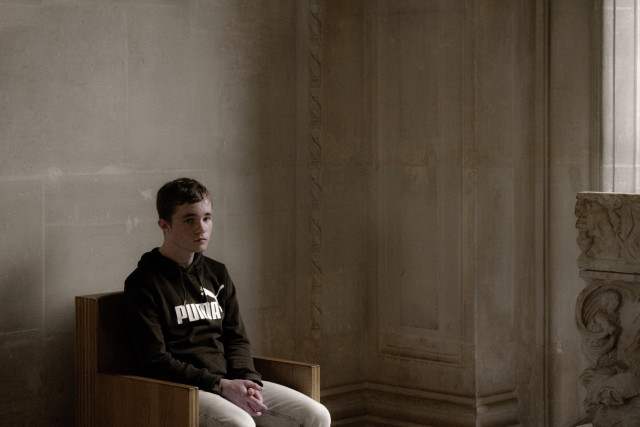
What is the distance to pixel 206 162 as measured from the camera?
15.0ft

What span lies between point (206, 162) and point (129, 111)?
465mm

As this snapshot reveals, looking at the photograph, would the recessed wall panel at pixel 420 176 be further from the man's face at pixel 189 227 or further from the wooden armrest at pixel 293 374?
the man's face at pixel 189 227

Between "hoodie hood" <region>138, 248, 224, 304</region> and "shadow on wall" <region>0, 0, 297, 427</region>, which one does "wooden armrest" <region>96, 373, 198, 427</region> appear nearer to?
"hoodie hood" <region>138, 248, 224, 304</region>

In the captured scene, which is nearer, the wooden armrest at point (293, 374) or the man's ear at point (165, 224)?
the man's ear at point (165, 224)

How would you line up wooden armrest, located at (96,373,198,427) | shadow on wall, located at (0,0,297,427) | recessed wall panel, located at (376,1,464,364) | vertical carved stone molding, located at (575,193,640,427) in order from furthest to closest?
recessed wall panel, located at (376,1,464,364), vertical carved stone molding, located at (575,193,640,427), shadow on wall, located at (0,0,297,427), wooden armrest, located at (96,373,198,427)

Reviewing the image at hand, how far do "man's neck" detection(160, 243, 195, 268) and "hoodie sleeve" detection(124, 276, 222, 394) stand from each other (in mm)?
165

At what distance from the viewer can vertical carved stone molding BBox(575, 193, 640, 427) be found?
421 cm

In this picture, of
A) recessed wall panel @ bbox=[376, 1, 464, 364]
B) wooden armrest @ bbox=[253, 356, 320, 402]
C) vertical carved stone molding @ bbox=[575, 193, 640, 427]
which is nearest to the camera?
wooden armrest @ bbox=[253, 356, 320, 402]

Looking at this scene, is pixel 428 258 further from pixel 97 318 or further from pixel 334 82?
pixel 97 318

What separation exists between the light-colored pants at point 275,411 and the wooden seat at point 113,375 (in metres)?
0.12

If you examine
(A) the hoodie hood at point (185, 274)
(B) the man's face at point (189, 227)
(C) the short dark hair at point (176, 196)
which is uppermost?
(C) the short dark hair at point (176, 196)

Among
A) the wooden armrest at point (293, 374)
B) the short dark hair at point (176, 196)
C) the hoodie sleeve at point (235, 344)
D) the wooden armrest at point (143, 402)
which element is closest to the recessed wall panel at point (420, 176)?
the wooden armrest at point (293, 374)

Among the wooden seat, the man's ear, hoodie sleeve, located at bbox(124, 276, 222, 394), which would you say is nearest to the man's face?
the man's ear

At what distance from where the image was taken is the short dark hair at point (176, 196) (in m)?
3.68
